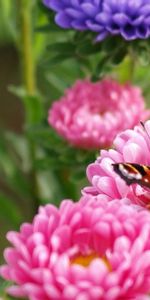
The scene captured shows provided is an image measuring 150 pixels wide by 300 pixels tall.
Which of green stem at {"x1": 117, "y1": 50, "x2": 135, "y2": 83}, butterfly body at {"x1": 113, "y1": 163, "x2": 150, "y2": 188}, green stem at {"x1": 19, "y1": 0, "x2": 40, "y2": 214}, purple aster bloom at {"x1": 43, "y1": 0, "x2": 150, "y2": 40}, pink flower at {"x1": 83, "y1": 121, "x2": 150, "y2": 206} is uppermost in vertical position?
green stem at {"x1": 19, "y1": 0, "x2": 40, "y2": 214}

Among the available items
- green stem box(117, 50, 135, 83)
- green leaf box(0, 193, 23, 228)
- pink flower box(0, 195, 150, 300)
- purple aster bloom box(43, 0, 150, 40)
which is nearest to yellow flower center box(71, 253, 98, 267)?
pink flower box(0, 195, 150, 300)

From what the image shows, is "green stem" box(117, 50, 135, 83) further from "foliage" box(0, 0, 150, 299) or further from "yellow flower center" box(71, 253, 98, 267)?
"yellow flower center" box(71, 253, 98, 267)

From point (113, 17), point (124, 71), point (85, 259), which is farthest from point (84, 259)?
point (124, 71)

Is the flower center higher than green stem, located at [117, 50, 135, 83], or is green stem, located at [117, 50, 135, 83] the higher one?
green stem, located at [117, 50, 135, 83]

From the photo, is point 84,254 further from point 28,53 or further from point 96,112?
point 28,53

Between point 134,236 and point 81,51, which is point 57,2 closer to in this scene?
point 81,51

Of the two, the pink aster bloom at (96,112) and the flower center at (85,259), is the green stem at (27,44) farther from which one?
the flower center at (85,259)
